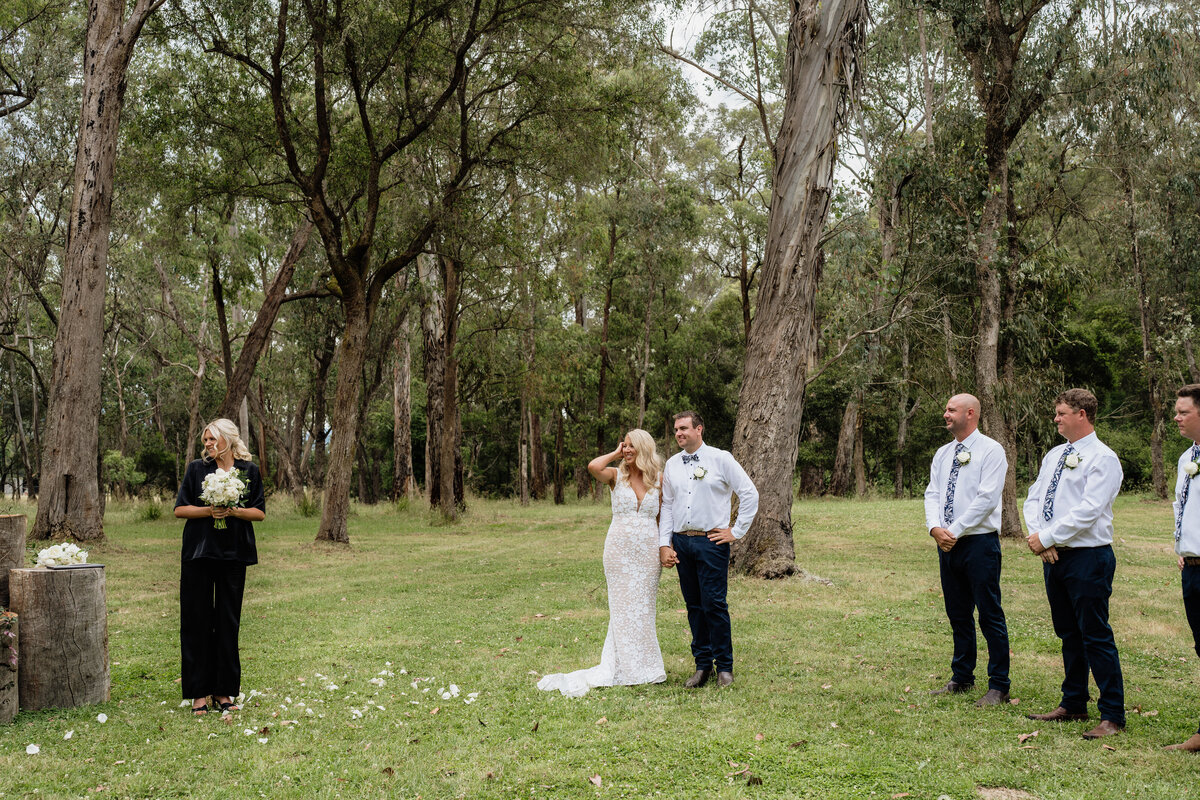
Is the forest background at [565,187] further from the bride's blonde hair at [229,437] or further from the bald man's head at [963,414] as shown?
the bride's blonde hair at [229,437]

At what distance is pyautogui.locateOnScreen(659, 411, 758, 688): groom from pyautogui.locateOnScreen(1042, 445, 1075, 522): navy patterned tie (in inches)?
78.9

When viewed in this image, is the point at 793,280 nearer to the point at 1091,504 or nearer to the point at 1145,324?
the point at 1091,504

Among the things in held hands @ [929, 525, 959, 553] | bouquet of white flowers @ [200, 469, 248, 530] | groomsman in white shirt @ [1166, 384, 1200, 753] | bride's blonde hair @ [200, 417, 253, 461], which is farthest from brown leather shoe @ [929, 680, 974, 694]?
bride's blonde hair @ [200, 417, 253, 461]

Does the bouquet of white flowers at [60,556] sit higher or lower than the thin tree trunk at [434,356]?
lower

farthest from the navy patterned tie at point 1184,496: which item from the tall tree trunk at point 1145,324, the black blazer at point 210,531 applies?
the tall tree trunk at point 1145,324

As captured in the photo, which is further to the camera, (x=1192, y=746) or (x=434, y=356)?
(x=434, y=356)

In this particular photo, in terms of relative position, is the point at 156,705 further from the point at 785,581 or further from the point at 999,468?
the point at 785,581

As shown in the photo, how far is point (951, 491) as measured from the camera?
624 centimetres

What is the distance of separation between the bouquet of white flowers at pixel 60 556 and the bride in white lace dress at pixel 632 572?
347 centimetres

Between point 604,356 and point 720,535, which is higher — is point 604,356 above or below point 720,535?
above

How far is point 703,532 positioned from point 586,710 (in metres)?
1.58

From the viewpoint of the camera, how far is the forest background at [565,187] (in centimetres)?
1730

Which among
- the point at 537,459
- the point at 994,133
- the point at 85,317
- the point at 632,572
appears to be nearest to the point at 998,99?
the point at 994,133

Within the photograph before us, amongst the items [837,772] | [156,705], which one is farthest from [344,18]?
[837,772]
